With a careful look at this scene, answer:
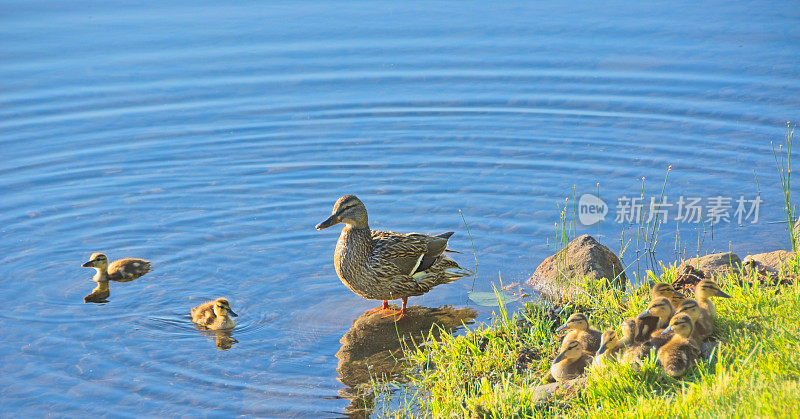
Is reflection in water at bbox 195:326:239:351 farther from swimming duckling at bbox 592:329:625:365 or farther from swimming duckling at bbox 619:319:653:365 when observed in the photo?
swimming duckling at bbox 619:319:653:365

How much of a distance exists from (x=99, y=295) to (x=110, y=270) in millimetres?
310

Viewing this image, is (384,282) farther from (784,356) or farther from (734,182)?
(734,182)

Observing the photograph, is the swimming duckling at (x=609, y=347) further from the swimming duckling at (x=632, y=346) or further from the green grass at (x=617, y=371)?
the green grass at (x=617, y=371)

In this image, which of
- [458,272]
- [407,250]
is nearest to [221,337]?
[407,250]

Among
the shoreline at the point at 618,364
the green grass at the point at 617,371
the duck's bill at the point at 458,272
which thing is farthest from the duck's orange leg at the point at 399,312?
the green grass at the point at 617,371

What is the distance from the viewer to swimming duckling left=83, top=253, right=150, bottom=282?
9.17 metres

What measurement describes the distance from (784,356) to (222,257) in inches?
233

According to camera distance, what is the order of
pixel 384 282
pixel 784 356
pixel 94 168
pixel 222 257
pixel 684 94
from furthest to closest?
pixel 684 94
pixel 94 168
pixel 222 257
pixel 384 282
pixel 784 356

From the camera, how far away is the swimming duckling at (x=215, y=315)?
26.6 feet

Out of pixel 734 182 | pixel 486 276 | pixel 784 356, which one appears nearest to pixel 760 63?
pixel 734 182

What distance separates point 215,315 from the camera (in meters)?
8.20

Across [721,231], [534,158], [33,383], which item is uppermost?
[534,158]

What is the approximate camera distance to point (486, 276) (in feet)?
30.1

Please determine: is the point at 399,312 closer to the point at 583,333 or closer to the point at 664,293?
the point at 583,333
